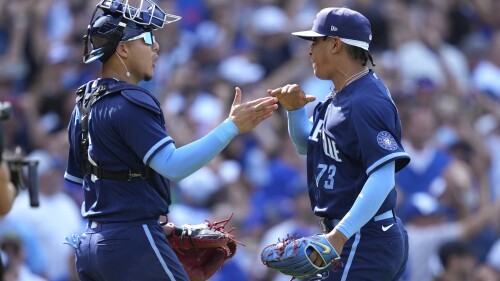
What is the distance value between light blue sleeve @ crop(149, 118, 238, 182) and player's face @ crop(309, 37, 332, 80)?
0.74m

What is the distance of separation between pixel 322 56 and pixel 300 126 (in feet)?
1.68

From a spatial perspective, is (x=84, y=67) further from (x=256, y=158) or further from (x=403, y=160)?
(x=403, y=160)

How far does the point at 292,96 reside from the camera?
6688 millimetres

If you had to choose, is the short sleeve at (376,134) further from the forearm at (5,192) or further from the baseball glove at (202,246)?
the forearm at (5,192)

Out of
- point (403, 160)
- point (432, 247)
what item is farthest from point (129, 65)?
point (432, 247)

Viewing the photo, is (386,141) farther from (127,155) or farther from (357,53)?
(127,155)

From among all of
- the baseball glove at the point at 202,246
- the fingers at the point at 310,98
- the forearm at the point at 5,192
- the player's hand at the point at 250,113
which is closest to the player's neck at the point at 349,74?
the fingers at the point at 310,98

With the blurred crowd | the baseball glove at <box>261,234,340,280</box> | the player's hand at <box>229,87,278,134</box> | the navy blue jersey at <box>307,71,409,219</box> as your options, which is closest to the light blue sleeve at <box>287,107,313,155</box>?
the navy blue jersey at <box>307,71,409,219</box>

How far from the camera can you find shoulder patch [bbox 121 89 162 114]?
19.8ft

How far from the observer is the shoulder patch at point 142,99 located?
6047mm

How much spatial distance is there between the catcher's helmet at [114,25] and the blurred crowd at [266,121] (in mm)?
3761

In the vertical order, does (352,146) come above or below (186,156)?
below

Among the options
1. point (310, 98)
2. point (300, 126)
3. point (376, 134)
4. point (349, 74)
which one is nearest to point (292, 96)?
point (310, 98)

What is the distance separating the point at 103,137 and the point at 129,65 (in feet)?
1.62
